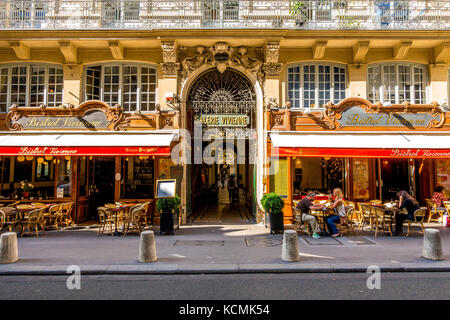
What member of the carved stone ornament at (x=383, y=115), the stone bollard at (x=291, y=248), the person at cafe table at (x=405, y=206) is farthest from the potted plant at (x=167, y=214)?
the person at cafe table at (x=405, y=206)

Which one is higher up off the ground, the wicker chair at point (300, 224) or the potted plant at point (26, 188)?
the potted plant at point (26, 188)

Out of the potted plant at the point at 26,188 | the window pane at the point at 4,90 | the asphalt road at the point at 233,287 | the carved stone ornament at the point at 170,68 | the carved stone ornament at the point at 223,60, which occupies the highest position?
the carved stone ornament at the point at 223,60

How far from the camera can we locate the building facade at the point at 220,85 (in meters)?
11.7

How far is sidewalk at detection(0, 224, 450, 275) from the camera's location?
255 inches

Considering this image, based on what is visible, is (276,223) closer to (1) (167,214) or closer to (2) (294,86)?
(1) (167,214)

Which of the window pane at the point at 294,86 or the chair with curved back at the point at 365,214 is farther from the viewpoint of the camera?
the window pane at the point at 294,86

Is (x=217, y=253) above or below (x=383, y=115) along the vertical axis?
below

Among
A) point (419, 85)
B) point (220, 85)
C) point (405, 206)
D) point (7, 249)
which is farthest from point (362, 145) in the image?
point (7, 249)

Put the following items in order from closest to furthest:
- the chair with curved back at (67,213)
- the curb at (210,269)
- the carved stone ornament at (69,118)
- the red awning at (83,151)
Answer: the curb at (210,269), the red awning at (83,151), the chair with curved back at (67,213), the carved stone ornament at (69,118)

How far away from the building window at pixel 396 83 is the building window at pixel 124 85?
939 cm

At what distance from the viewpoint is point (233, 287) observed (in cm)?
561

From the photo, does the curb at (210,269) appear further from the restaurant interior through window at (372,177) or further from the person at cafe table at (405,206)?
the restaurant interior through window at (372,177)

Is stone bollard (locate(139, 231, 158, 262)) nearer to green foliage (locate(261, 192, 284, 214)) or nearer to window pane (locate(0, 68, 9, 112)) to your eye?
green foliage (locate(261, 192, 284, 214))

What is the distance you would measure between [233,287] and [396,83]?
11.6 meters
